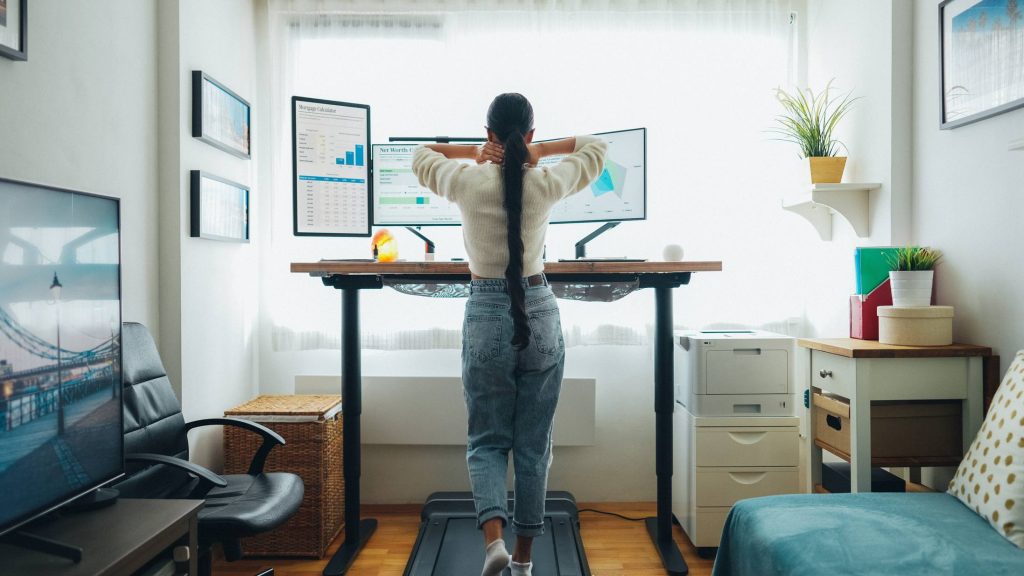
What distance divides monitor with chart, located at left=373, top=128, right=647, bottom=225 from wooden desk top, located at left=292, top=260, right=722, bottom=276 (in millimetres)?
383

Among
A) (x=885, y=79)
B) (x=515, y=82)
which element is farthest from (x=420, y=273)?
(x=885, y=79)

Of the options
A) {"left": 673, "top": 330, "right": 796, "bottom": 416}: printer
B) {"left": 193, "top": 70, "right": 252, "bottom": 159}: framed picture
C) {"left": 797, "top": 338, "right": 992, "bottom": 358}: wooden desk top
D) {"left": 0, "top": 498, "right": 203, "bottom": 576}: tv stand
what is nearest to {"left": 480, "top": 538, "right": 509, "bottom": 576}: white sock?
{"left": 0, "top": 498, "right": 203, "bottom": 576}: tv stand

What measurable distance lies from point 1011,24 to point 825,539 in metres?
1.58

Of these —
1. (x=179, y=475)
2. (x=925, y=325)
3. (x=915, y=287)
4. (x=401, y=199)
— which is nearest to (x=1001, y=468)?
(x=925, y=325)

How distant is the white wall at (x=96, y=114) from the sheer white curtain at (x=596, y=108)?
684 mm

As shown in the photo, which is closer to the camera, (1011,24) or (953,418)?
(1011,24)

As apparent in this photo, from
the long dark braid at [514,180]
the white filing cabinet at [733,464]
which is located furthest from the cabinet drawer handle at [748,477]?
the long dark braid at [514,180]

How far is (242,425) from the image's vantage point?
6.11 ft

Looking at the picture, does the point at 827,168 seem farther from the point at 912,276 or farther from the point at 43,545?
the point at 43,545

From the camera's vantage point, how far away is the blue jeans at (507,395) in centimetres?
165

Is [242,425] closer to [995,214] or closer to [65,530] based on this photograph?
[65,530]

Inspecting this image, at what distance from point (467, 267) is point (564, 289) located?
18.8 inches

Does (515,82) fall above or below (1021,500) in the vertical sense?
above

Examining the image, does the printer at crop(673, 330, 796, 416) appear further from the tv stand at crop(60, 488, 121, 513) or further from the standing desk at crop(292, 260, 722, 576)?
the tv stand at crop(60, 488, 121, 513)
